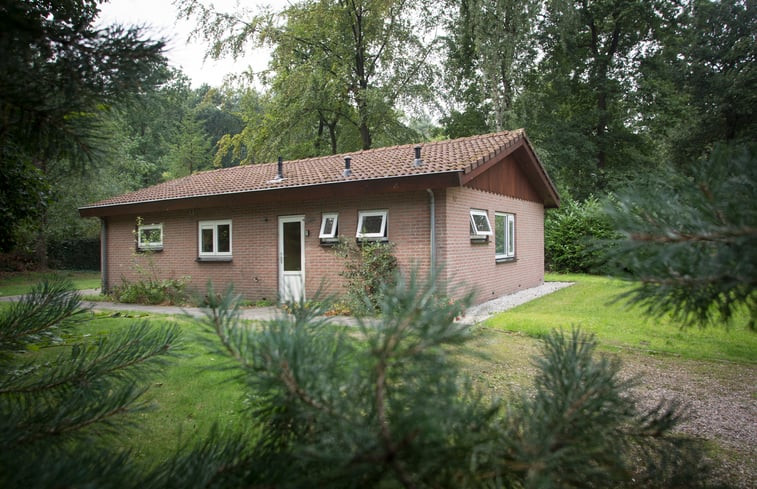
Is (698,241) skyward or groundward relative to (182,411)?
skyward

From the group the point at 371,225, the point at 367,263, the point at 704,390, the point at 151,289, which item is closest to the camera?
the point at 704,390

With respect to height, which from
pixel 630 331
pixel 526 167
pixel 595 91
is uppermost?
pixel 595 91

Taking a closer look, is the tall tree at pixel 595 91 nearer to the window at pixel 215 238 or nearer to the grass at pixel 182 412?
the window at pixel 215 238

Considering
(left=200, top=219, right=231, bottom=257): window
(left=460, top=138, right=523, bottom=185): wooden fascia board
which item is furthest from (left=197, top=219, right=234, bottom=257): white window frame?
(left=460, top=138, right=523, bottom=185): wooden fascia board

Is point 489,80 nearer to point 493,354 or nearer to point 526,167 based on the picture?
point 526,167

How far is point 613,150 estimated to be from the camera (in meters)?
26.3

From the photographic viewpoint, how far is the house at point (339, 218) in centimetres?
992

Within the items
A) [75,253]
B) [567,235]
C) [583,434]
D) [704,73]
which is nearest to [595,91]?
[704,73]

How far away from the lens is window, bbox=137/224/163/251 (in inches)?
546

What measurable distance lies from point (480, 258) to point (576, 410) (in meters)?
10.6

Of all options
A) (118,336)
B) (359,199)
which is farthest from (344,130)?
(118,336)

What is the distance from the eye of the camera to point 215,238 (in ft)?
42.3

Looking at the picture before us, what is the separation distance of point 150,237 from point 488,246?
9.75 meters

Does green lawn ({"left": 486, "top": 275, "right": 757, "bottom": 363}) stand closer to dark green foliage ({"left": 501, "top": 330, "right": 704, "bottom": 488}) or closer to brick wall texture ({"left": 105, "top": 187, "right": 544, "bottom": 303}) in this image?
brick wall texture ({"left": 105, "top": 187, "right": 544, "bottom": 303})
